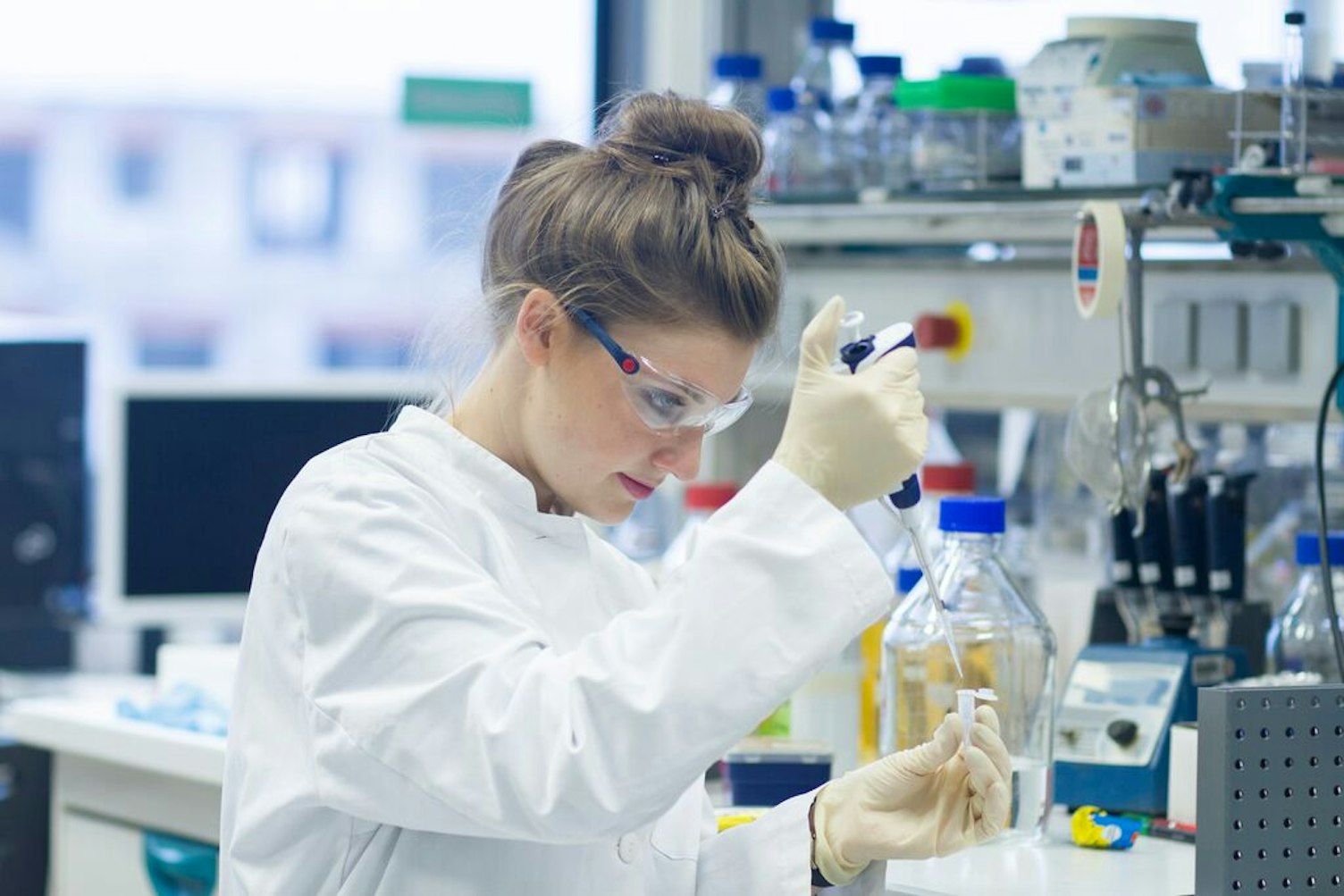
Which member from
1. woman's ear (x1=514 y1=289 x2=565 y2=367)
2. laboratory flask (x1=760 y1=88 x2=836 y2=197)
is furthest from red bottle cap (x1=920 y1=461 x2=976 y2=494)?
woman's ear (x1=514 y1=289 x2=565 y2=367)

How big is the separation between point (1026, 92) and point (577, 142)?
2.94ft

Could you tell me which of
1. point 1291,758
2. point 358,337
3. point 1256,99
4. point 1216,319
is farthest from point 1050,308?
point 358,337

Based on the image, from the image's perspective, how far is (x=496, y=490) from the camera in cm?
136

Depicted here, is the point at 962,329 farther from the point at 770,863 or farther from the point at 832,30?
the point at 770,863

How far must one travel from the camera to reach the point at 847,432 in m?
1.16

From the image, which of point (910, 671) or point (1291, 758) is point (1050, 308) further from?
point (1291, 758)

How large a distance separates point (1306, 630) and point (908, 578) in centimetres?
39

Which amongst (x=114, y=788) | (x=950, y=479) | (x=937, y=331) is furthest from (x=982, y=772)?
(x=114, y=788)

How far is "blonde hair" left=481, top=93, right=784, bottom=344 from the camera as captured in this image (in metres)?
1.30

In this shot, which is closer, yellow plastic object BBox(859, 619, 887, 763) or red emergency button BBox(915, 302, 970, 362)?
yellow plastic object BBox(859, 619, 887, 763)

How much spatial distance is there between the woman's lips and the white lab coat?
0.24 ft

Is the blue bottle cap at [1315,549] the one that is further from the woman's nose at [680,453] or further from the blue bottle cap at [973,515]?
the woman's nose at [680,453]

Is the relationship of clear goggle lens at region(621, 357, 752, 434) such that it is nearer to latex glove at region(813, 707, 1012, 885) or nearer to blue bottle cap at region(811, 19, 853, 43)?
latex glove at region(813, 707, 1012, 885)

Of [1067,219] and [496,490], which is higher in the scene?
[1067,219]
